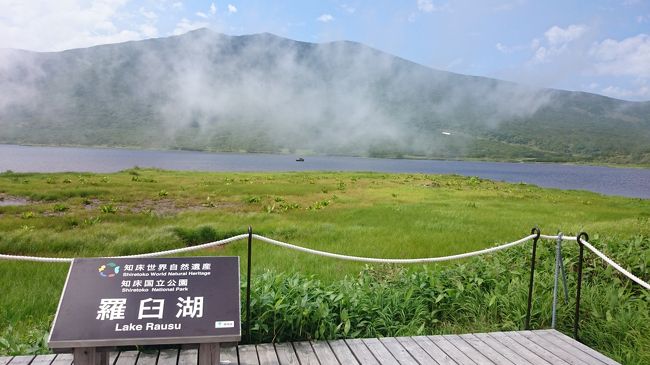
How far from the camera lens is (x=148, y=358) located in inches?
212

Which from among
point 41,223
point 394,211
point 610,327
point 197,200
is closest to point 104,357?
point 610,327

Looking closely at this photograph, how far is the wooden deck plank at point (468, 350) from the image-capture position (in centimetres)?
567

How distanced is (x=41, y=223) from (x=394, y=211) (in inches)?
677

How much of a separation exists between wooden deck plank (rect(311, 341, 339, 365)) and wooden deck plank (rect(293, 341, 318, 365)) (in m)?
0.06

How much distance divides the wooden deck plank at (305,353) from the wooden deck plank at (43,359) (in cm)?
290

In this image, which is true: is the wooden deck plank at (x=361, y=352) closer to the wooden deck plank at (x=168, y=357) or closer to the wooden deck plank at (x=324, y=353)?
the wooden deck plank at (x=324, y=353)

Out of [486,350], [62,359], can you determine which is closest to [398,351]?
[486,350]

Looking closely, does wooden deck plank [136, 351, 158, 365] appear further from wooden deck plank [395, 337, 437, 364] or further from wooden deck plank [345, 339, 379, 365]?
wooden deck plank [395, 337, 437, 364]

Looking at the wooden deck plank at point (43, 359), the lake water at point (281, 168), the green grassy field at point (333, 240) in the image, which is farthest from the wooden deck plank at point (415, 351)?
the lake water at point (281, 168)

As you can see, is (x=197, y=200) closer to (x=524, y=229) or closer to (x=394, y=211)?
(x=394, y=211)

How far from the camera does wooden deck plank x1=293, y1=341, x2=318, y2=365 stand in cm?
545

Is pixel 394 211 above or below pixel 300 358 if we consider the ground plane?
below

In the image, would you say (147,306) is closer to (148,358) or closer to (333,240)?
(148,358)

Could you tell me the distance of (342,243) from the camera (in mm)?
16219
